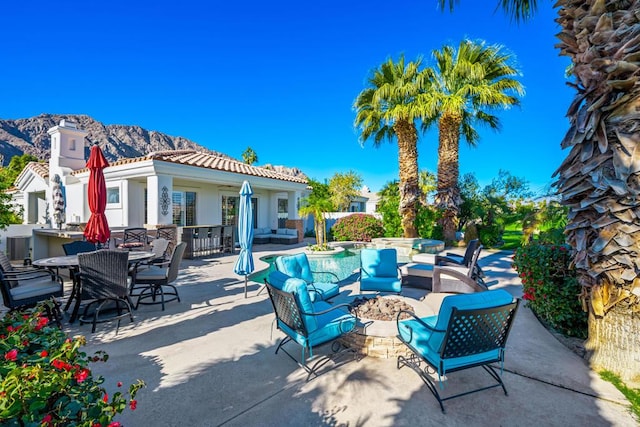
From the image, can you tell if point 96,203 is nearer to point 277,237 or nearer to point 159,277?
point 159,277

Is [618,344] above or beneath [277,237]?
beneath

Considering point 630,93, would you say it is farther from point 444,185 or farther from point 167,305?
point 444,185

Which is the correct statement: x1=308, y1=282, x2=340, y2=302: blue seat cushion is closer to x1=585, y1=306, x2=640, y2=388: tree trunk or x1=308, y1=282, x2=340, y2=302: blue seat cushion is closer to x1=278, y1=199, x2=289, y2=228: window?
x1=585, y1=306, x2=640, y2=388: tree trunk

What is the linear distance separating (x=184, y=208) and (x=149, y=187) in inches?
138

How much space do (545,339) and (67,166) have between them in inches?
796

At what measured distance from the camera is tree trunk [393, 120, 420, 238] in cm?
1483

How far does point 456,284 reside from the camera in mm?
6945

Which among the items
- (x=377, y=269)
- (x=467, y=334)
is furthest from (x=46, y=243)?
(x=467, y=334)

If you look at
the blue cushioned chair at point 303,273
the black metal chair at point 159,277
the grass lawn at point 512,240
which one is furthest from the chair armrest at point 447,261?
the black metal chair at point 159,277

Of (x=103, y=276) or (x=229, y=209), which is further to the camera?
(x=229, y=209)

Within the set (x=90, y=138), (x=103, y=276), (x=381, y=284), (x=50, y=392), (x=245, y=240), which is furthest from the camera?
(x=90, y=138)

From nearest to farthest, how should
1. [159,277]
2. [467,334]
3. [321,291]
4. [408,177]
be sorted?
[467,334], [321,291], [159,277], [408,177]

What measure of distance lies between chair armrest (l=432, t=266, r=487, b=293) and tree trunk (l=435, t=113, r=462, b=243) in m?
9.22

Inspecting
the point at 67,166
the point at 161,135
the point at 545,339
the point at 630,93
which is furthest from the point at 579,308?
the point at 161,135
